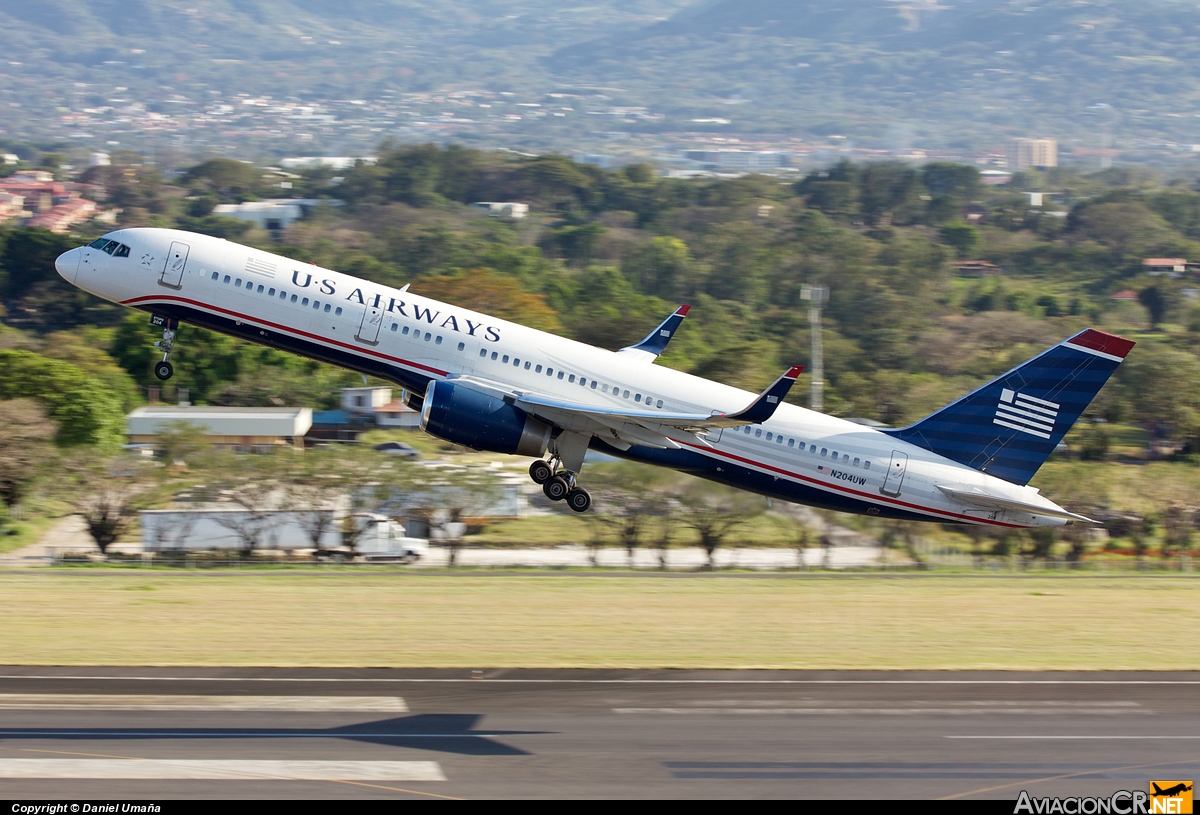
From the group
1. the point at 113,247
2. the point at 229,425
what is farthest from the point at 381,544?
the point at 113,247

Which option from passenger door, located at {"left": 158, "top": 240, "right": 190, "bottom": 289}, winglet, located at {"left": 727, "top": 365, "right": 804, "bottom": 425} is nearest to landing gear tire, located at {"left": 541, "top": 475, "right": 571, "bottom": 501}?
winglet, located at {"left": 727, "top": 365, "right": 804, "bottom": 425}

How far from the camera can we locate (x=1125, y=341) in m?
42.5

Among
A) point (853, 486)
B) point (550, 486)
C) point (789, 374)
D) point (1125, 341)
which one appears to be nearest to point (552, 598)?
point (550, 486)

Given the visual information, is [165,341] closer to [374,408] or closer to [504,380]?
[504,380]

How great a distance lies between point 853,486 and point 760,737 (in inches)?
615

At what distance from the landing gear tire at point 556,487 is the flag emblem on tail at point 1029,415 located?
14.6m

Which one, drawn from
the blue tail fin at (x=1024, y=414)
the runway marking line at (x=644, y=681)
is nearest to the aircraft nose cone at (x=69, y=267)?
Answer: the runway marking line at (x=644, y=681)

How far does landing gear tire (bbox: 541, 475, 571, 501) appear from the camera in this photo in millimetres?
39406

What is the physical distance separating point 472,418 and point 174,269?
32.6 feet

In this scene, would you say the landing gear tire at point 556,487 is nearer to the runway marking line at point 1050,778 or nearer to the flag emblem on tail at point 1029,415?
the flag emblem on tail at point 1029,415

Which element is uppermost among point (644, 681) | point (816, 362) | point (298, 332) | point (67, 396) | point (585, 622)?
point (298, 332)

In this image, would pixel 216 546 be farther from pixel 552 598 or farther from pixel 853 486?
pixel 853 486

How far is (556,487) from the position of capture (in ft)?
129

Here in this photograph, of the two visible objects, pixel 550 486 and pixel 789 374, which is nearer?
pixel 789 374
